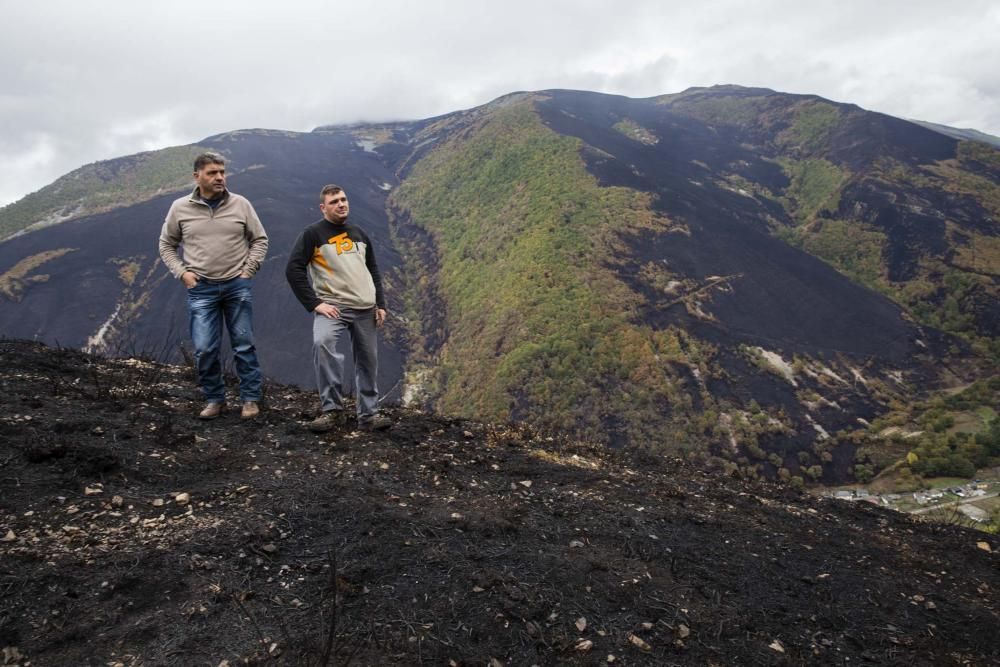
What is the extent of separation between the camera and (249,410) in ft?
14.5

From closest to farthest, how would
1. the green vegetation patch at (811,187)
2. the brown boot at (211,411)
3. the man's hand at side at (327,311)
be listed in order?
the man's hand at side at (327,311) → the brown boot at (211,411) → the green vegetation patch at (811,187)

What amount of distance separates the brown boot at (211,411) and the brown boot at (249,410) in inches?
7.4

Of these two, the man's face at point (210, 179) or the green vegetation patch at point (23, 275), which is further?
the green vegetation patch at point (23, 275)

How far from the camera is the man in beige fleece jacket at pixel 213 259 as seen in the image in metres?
3.97

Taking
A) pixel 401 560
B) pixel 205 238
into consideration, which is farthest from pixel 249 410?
pixel 401 560

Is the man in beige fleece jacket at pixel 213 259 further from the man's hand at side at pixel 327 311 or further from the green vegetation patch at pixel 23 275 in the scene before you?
the green vegetation patch at pixel 23 275

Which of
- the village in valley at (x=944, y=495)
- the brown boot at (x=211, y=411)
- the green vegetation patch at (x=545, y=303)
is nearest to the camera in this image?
the brown boot at (x=211, y=411)

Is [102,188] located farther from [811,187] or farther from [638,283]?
[811,187]

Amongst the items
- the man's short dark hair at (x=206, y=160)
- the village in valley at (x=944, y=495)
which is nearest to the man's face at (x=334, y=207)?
the man's short dark hair at (x=206, y=160)

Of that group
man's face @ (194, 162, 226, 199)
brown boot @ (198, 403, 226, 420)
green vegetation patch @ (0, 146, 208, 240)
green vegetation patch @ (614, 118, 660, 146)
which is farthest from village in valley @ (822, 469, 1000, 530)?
green vegetation patch @ (0, 146, 208, 240)

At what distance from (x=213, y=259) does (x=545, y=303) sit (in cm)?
2235

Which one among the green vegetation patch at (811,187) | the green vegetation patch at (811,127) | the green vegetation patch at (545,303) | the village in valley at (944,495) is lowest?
the village in valley at (944,495)

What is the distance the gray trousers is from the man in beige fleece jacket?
0.62 m

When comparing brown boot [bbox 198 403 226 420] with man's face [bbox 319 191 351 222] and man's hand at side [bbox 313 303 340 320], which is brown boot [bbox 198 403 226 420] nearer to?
man's hand at side [bbox 313 303 340 320]
